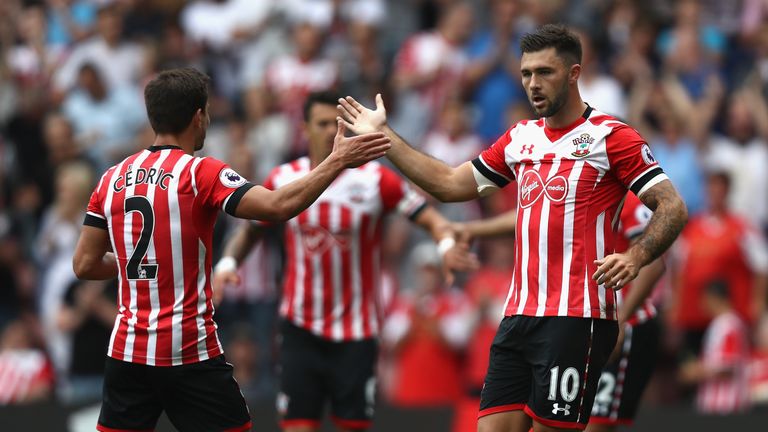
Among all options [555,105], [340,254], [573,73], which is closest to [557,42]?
[573,73]

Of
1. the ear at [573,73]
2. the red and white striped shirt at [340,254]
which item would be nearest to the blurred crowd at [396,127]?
the red and white striped shirt at [340,254]

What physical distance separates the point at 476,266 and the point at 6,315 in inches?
271

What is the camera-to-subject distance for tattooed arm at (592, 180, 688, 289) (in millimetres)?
6085

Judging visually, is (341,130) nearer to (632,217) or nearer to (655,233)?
(655,233)

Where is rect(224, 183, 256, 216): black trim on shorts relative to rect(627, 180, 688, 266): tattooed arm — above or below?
above

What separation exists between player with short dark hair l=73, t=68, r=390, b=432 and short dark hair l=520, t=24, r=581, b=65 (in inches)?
37.6

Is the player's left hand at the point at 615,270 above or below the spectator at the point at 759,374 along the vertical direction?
above

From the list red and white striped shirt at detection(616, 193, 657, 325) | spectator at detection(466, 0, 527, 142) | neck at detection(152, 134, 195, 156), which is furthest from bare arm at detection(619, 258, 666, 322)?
spectator at detection(466, 0, 527, 142)

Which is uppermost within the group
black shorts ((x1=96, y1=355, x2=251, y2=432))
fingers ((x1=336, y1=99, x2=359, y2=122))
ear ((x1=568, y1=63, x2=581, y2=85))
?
ear ((x1=568, y1=63, x2=581, y2=85))

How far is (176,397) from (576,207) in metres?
2.28

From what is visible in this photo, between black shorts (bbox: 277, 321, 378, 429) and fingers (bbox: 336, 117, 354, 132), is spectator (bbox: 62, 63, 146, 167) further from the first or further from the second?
fingers (bbox: 336, 117, 354, 132)

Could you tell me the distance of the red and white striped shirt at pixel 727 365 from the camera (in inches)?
453

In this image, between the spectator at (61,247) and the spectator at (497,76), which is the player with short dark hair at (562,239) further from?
the spectator at (61,247)

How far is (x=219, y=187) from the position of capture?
623 cm
